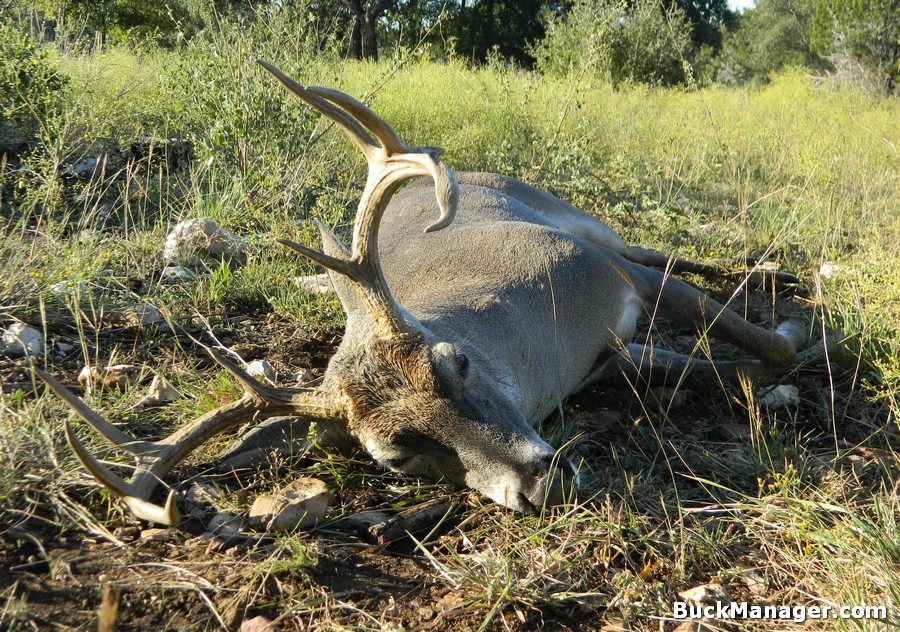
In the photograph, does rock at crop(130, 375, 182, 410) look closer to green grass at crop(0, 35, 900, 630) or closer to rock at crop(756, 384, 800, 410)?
green grass at crop(0, 35, 900, 630)

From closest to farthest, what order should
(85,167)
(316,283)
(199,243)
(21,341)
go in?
(21,341) < (316,283) < (199,243) < (85,167)

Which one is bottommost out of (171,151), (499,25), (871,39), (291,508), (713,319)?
(291,508)

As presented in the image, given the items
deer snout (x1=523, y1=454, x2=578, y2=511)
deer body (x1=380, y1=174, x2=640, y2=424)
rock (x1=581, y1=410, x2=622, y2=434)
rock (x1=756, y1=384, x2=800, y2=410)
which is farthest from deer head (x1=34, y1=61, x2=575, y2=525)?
rock (x1=756, y1=384, x2=800, y2=410)

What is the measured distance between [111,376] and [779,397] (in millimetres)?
3122

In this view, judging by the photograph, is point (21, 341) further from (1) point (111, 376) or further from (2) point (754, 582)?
(2) point (754, 582)

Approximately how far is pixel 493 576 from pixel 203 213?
12.6ft

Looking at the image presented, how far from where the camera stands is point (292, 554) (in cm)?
260

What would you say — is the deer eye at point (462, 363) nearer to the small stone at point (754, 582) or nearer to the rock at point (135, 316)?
the small stone at point (754, 582)

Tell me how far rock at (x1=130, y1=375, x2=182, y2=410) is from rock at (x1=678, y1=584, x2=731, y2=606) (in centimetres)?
234

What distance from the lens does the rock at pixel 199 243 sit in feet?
16.3

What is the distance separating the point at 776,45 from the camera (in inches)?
1182

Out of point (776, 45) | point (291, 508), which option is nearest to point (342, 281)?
point (291, 508)

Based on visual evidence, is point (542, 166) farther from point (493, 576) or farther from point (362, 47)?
point (362, 47)

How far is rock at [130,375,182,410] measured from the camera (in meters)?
3.55
